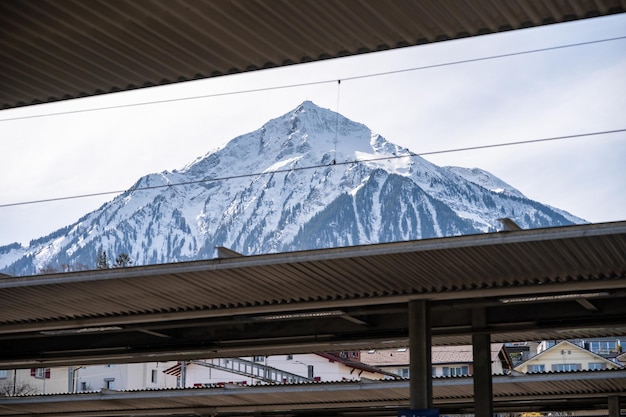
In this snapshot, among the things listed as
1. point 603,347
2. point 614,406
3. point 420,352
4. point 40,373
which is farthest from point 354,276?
point 603,347

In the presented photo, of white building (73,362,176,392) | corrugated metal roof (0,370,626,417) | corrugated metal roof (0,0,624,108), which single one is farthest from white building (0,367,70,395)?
corrugated metal roof (0,0,624,108)

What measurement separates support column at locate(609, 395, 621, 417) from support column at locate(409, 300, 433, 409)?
47.9 ft

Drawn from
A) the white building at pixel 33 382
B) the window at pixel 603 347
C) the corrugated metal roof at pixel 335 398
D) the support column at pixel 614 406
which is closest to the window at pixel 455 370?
the white building at pixel 33 382

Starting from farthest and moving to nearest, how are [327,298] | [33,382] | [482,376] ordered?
[33,382] < [482,376] < [327,298]

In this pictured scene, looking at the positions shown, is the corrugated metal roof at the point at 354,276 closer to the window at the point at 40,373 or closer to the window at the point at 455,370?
the window at the point at 40,373

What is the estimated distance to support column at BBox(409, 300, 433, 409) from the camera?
19484 mm

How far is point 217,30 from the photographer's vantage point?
7730 millimetres

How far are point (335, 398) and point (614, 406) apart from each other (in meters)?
8.98

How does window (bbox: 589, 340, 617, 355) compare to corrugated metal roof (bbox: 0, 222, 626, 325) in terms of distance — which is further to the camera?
window (bbox: 589, 340, 617, 355)

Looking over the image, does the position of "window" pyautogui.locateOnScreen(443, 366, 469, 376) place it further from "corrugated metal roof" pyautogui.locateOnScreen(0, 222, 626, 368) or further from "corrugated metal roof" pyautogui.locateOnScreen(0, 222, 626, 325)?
"corrugated metal roof" pyautogui.locateOnScreen(0, 222, 626, 325)

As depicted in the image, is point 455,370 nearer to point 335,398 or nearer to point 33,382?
point 33,382

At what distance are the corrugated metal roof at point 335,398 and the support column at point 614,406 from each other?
0.38 m

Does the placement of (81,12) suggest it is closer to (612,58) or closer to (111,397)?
(612,58)

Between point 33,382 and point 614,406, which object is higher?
point 33,382
